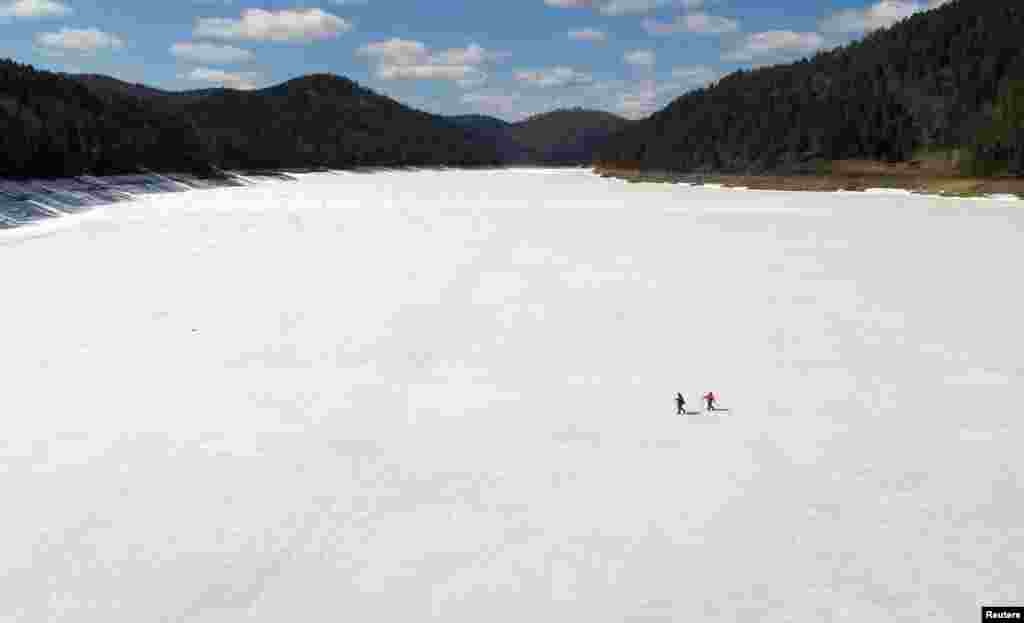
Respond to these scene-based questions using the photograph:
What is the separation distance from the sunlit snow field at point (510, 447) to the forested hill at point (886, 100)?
122515 millimetres

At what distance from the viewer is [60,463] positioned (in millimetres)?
13289

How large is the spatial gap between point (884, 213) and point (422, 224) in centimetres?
4039

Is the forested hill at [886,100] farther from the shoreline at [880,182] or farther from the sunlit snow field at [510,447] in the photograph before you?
the sunlit snow field at [510,447]

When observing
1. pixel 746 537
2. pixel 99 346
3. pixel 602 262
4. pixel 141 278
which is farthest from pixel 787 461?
pixel 141 278

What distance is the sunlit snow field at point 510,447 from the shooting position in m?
9.48

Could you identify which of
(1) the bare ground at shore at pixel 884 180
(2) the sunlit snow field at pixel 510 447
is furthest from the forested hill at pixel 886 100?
(2) the sunlit snow field at pixel 510 447

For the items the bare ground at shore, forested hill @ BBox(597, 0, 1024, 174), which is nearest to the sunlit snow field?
the bare ground at shore

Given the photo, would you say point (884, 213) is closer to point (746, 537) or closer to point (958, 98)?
point (746, 537)

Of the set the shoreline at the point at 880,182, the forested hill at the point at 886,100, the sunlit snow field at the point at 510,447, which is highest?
the forested hill at the point at 886,100

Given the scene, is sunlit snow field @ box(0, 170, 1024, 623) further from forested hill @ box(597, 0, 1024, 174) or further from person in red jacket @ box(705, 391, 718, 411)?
forested hill @ box(597, 0, 1024, 174)

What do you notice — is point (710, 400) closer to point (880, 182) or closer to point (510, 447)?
point (510, 447)

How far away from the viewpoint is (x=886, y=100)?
479 feet

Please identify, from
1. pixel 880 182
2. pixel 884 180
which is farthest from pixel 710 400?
pixel 884 180

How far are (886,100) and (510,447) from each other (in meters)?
160
